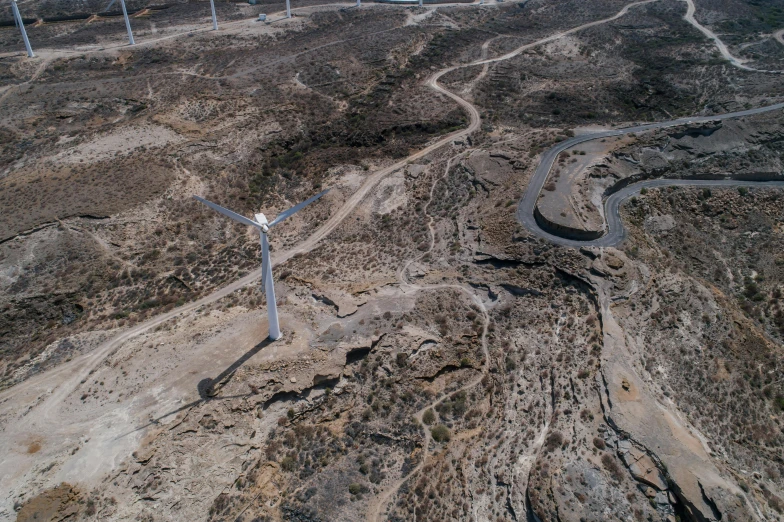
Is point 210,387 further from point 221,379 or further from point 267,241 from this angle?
point 267,241

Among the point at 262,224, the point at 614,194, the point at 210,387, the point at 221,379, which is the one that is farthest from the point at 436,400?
the point at 614,194

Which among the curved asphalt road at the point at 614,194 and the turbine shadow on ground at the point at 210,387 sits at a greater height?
the curved asphalt road at the point at 614,194

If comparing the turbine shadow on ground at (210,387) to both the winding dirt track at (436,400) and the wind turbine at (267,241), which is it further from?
the winding dirt track at (436,400)

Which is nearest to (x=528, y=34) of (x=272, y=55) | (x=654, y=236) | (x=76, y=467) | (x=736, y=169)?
(x=272, y=55)

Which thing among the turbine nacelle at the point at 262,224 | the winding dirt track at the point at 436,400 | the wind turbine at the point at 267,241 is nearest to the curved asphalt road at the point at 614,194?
the winding dirt track at the point at 436,400

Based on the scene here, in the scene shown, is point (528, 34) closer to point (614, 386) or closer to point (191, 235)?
point (191, 235)
